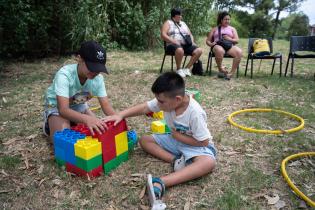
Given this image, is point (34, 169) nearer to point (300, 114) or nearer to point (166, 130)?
point (166, 130)

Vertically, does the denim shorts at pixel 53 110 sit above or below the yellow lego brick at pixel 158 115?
above

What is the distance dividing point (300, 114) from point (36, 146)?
11.9ft

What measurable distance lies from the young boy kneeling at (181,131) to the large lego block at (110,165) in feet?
1.37

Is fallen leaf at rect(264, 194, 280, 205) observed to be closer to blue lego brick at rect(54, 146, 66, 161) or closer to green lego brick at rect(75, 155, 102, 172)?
green lego brick at rect(75, 155, 102, 172)

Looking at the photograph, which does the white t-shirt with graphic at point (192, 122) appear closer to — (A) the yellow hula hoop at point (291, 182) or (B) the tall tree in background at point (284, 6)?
(A) the yellow hula hoop at point (291, 182)

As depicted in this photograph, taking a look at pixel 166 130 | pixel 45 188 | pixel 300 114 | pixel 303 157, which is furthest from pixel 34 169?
pixel 300 114

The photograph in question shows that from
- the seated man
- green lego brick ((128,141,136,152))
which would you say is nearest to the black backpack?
the seated man

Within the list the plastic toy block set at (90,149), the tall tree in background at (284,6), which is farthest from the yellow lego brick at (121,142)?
the tall tree in background at (284,6)

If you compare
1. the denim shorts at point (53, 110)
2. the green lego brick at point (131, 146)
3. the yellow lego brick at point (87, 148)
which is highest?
the denim shorts at point (53, 110)

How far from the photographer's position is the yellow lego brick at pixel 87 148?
2.52 m

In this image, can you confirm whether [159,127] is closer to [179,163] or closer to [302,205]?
[179,163]

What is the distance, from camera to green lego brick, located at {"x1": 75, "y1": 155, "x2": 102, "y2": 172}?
103 inches

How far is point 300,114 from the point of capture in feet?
14.5

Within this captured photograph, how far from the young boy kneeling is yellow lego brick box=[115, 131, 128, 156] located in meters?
0.19
